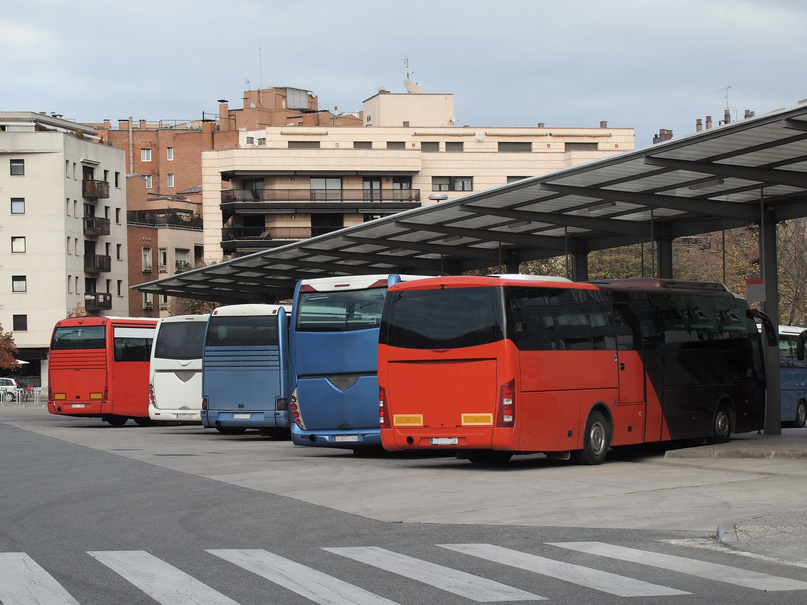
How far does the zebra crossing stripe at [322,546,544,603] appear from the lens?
7.65m

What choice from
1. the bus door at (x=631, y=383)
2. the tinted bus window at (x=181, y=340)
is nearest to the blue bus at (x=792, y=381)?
the bus door at (x=631, y=383)

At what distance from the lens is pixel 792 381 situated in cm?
3300

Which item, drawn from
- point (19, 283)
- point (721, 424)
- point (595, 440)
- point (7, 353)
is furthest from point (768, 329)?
point (19, 283)

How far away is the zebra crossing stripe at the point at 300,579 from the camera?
7520 millimetres

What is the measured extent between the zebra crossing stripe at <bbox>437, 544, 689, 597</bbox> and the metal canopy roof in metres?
8.13

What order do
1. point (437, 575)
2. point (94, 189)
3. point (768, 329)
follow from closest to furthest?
point (437, 575)
point (768, 329)
point (94, 189)

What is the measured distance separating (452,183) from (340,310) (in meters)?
72.9

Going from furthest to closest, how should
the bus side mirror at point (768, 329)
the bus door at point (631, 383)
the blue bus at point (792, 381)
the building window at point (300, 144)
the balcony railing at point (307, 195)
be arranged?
the building window at point (300, 144), the balcony railing at point (307, 195), the blue bus at point (792, 381), the bus side mirror at point (768, 329), the bus door at point (631, 383)

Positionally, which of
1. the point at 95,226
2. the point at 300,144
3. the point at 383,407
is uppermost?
the point at 300,144

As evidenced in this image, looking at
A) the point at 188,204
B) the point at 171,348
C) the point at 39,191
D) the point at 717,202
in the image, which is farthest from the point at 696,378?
the point at 188,204

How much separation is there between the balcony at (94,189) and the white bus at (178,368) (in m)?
56.9

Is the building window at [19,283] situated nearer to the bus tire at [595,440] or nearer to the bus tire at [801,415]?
the bus tire at [801,415]

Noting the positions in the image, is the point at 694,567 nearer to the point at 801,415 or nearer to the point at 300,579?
the point at 300,579

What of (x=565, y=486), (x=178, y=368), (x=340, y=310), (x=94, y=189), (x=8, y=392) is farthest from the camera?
(x=94, y=189)
